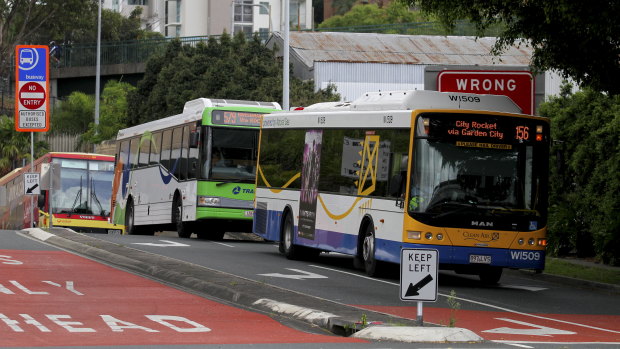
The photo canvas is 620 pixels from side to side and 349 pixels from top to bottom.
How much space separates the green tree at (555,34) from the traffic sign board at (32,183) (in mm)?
18738

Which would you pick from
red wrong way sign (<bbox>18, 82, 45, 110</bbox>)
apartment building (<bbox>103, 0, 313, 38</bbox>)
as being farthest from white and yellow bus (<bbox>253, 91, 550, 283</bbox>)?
apartment building (<bbox>103, 0, 313, 38</bbox>)

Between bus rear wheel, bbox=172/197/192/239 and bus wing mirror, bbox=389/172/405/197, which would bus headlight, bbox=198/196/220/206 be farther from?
bus wing mirror, bbox=389/172/405/197

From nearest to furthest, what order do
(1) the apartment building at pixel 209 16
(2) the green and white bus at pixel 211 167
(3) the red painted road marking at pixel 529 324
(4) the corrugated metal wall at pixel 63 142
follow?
(3) the red painted road marking at pixel 529 324, (2) the green and white bus at pixel 211 167, (4) the corrugated metal wall at pixel 63 142, (1) the apartment building at pixel 209 16

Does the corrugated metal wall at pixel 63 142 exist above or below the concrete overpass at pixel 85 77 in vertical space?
below

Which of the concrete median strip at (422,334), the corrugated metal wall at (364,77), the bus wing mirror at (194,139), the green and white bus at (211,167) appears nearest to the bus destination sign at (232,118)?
the green and white bus at (211,167)

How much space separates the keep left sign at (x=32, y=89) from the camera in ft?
115

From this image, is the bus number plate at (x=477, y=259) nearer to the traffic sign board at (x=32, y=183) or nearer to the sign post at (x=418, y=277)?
the sign post at (x=418, y=277)

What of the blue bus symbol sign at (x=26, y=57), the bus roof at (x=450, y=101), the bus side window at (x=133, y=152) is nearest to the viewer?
the bus roof at (x=450, y=101)

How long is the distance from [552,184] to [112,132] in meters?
42.9

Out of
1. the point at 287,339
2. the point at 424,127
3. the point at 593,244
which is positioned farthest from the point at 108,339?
the point at 593,244

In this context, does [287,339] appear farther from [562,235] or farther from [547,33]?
[562,235]

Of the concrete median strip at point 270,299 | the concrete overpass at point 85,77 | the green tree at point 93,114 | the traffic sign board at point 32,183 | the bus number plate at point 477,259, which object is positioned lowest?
the concrete median strip at point 270,299

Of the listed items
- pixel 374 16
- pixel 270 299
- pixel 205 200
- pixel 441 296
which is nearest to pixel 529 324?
pixel 270 299

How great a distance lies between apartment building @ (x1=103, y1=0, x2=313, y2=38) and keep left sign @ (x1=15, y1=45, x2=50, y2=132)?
216ft
